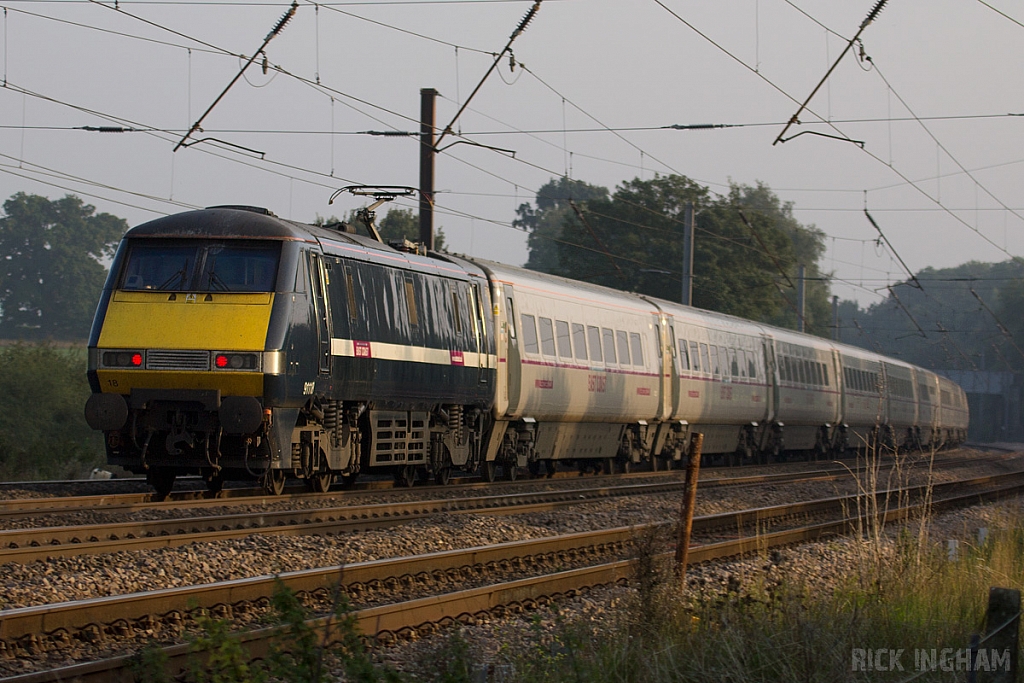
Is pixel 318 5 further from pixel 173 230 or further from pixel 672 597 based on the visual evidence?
pixel 672 597

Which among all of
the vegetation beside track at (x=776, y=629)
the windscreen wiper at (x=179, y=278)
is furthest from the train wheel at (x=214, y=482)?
the vegetation beside track at (x=776, y=629)

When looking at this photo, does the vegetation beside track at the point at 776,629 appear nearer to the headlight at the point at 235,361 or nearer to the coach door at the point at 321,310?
the headlight at the point at 235,361

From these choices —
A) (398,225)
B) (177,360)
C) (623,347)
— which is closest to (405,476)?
(177,360)

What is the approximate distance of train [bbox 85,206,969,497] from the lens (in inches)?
519

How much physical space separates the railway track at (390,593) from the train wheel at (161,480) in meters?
5.30

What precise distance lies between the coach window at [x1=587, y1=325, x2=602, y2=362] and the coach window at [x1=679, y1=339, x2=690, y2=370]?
393 cm

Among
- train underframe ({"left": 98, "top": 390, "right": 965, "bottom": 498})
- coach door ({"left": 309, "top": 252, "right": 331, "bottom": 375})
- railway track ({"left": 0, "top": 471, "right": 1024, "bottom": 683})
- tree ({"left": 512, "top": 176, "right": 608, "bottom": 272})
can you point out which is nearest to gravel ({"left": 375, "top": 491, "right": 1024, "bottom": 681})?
railway track ({"left": 0, "top": 471, "right": 1024, "bottom": 683})

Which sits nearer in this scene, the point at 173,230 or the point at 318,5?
the point at 173,230

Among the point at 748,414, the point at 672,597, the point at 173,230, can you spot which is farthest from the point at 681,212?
the point at 672,597

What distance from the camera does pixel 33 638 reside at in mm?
6734

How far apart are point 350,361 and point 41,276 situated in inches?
2711

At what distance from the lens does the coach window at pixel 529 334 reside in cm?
1941

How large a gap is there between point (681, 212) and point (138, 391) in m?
50.1

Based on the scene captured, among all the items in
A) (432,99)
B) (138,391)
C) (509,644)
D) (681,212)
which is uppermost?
(681,212)
